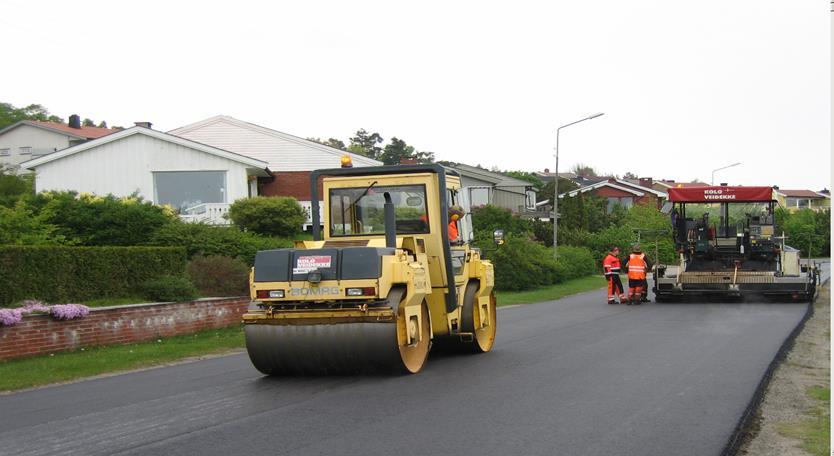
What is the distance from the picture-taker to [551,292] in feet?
107

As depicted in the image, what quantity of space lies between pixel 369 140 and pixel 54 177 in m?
76.7

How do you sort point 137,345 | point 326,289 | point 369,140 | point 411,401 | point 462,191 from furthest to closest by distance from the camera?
1. point 369,140
2. point 137,345
3. point 462,191
4. point 326,289
5. point 411,401

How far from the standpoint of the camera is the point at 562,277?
37.7 m

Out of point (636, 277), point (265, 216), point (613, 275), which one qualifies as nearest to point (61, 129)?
point (265, 216)

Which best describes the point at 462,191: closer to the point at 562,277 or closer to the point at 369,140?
the point at 562,277

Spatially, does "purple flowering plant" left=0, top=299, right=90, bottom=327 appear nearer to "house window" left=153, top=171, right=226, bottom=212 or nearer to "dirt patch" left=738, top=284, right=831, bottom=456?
"dirt patch" left=738, top=284, right=831, bottom=456

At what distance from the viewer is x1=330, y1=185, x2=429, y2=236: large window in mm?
12688

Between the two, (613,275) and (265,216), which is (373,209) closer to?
(613,275)

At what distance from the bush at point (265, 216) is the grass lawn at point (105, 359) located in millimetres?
11436

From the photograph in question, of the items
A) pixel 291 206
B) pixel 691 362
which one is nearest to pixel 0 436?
pixel 691 362

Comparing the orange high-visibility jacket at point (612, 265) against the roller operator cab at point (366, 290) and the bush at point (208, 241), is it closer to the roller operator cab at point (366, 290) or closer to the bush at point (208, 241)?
the bush at point (208, 241)

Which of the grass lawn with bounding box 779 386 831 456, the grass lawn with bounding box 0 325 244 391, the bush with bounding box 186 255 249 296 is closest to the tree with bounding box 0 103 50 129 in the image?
the bush with bounding box 186 255 249 296

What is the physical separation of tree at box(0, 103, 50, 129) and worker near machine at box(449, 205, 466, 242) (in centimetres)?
7523

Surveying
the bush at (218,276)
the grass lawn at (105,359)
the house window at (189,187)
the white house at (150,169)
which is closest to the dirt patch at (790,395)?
the grass lawn at (105,359)
